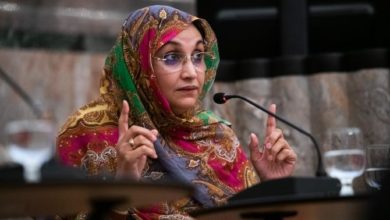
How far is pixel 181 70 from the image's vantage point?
10.3 ft

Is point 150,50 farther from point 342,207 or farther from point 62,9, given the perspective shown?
point 62,9

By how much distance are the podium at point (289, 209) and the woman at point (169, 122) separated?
2.64ft

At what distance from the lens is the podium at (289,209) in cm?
195

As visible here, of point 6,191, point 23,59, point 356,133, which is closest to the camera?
point 6,191

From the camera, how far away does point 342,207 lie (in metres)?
1.98

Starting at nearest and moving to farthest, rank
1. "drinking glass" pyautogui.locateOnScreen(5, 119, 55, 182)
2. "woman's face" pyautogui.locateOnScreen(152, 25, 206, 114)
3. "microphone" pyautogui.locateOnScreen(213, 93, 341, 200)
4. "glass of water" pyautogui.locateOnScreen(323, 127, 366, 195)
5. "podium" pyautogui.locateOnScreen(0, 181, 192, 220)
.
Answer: "podium" pyautogui.locateOnScreen(0, 181, 192, 220) → "drinking glass" pyautogui.locateOnScreen(5, 119, 55, 182) → "microphone" pyautogui.locateOnScreen(213, 93, 341, 200) → "glass of water" pyautogui.locateOnScreen(323, 127, 366, 195) → "woman's face" pyautogui.locateOnScreen(152, 25, 206, 114)

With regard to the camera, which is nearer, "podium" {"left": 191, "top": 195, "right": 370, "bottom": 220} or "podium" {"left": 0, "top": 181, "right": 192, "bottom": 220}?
"podium" {"left": 0, "top": 181, "right": 192, "bottom": 220}

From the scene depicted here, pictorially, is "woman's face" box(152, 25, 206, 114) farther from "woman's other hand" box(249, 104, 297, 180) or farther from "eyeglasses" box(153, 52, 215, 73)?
"woman's other hand" box(249, 104, 297, 180)

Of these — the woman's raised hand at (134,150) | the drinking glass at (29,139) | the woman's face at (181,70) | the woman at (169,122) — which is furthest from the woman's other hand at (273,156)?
the drinking glass at (29,139)

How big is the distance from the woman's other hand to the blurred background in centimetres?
147

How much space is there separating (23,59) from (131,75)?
5.55ft

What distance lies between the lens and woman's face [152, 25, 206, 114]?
3133 mm

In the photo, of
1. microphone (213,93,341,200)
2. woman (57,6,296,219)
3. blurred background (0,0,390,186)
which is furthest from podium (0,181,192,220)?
blurred background (0,0,390,186)

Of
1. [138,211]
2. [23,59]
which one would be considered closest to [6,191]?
[138,211]
